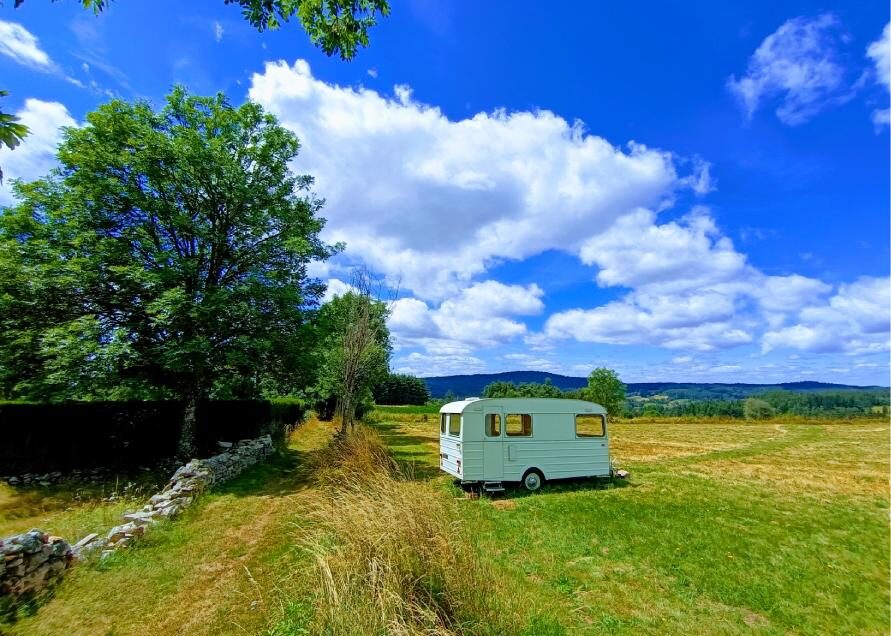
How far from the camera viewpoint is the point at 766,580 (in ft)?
20.5

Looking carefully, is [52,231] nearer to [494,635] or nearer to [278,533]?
[278,533]

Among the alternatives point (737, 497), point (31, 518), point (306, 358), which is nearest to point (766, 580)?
point (737, 497)

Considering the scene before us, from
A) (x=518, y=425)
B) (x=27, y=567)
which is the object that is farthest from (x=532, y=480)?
(x=27, y=567)

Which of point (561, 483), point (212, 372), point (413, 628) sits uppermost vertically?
point (212, 372)

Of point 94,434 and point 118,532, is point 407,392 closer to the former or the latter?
point 94,434

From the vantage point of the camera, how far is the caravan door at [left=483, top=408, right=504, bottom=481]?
446 inches

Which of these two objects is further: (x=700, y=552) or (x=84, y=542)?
(x=700, y=552)

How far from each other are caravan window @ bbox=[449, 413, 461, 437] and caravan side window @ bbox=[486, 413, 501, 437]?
87cm

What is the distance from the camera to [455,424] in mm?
12195

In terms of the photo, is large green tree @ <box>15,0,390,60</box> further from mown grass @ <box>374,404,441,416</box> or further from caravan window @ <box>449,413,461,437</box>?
mown grass @ <box>374,404,441,416</box>

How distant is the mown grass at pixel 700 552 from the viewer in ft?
17.3

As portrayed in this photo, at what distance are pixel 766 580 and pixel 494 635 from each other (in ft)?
17.5

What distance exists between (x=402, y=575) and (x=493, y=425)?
812 centimetres

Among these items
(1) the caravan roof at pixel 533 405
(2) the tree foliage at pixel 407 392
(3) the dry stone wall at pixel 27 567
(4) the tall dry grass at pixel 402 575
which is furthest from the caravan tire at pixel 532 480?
(2) the tree foliage at pixel 407 392
